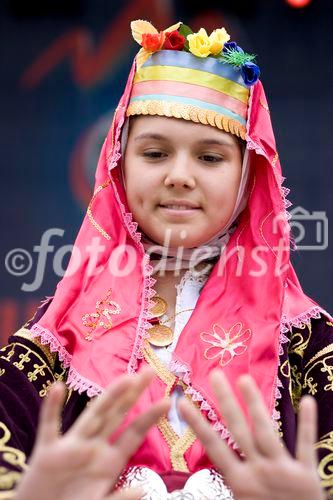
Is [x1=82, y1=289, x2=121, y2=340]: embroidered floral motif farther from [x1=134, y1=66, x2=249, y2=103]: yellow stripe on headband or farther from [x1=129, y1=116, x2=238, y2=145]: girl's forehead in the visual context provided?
[x1=134, y1=66, x2=249, y2=103]: yellow stripe on headband

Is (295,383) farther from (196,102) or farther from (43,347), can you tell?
(196,102)

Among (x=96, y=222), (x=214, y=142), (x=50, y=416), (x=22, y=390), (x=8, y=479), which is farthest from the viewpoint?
(x=96, y=222)

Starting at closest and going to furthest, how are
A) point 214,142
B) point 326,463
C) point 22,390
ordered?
point 326,463, point 22,390, point 214,142

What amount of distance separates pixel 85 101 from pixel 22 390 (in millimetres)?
1869

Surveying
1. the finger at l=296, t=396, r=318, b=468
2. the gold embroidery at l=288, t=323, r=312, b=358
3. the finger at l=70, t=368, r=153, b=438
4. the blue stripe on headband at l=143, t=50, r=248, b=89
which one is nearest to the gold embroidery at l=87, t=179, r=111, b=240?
the blue stripe on headband at l=143, t=50, r=248, b=89

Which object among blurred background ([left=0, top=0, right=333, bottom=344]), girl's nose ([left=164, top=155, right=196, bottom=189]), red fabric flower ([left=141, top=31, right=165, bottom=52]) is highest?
blurred background ([left=0, top=0, right=333, bottom=344])

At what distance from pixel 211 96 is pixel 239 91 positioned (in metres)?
0.09

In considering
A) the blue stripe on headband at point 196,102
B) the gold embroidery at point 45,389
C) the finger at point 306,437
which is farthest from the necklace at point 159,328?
the finger at point 306,437

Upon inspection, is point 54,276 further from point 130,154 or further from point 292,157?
point 130,154

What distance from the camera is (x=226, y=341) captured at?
2.09m

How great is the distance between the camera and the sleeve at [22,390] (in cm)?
187

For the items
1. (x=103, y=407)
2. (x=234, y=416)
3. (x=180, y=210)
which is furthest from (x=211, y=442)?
(x=180, y=210)

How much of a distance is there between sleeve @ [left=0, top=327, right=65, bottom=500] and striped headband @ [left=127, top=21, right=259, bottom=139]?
24.0 inches

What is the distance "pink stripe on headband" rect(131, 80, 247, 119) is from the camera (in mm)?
2154
